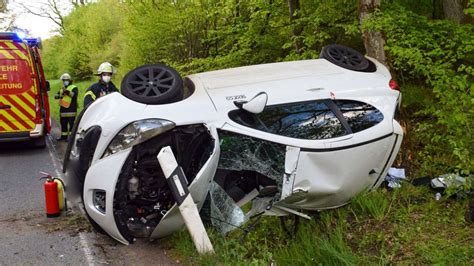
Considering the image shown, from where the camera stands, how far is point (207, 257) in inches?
148

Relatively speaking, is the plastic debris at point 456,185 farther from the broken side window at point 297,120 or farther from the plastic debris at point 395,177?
the broken side window at point 297,120

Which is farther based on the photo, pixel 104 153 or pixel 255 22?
pixel 255 22

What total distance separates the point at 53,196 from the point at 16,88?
499 cm

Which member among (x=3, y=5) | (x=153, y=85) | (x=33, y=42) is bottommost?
(x=3, y=5)

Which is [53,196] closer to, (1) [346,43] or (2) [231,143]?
(2) [231,143]

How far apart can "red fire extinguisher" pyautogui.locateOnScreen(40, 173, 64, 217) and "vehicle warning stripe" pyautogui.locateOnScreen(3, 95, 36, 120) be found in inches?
182

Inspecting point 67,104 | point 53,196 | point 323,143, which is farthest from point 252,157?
point 67,104

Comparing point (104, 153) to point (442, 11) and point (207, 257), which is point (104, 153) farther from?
point (442, 11)

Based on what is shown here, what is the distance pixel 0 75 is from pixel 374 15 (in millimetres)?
7123

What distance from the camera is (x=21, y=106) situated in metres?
9.25

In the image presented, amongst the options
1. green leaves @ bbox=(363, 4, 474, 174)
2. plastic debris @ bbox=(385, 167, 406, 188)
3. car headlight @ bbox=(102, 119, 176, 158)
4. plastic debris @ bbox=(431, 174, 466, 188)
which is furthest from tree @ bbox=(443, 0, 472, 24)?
car headlight @ bbox=(102, 119, 176, 158)

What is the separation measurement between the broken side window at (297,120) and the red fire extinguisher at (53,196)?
2331 mm

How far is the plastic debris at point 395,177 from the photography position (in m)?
5.03

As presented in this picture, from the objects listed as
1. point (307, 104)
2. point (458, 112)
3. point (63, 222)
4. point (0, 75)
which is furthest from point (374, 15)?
point (0, 75)
